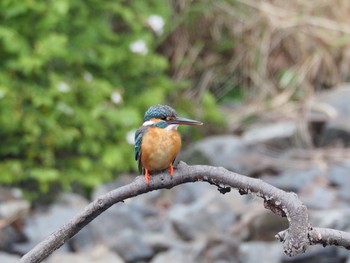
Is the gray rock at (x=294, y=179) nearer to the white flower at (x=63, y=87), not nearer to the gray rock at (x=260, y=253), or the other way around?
the gray rock at (x=260, y=253)

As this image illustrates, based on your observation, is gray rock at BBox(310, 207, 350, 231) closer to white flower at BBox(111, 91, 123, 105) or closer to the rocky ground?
the rocky ground

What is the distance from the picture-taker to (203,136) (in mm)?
8688

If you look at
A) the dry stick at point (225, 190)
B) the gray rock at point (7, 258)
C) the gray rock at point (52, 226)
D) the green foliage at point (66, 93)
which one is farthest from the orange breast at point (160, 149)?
the green foliage at point (66, 93)

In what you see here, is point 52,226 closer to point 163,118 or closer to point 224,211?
point 224,211

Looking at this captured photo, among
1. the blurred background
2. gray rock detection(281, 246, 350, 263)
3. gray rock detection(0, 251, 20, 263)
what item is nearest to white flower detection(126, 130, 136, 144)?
the blurred background

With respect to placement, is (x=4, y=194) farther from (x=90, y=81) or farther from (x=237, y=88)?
(x=237, y=88)

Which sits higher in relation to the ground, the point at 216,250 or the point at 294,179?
the point at 294,179

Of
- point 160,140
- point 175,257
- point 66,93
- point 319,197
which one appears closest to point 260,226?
point 175,257

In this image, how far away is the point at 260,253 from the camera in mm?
5957

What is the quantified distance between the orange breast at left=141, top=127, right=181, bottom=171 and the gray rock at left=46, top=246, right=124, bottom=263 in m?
3.61

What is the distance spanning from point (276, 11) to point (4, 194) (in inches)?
162

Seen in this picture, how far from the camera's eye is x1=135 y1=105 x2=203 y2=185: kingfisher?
7.23 feet

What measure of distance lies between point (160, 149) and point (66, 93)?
514 cm

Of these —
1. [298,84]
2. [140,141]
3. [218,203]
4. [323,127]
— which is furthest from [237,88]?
[140,141]
